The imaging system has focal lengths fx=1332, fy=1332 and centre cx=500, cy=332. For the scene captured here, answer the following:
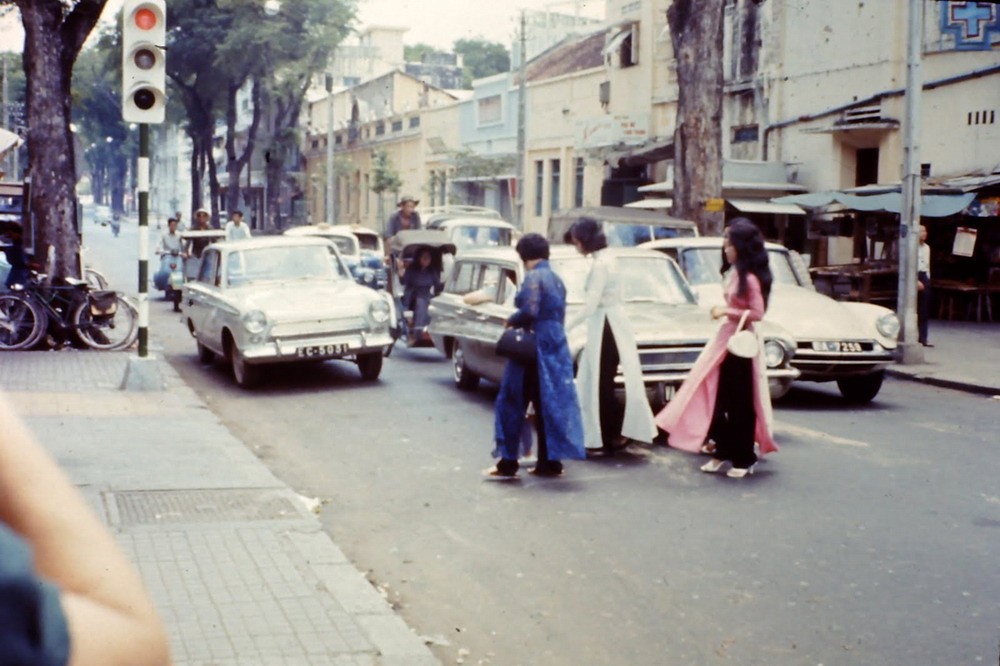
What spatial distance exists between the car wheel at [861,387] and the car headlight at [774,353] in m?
1.84

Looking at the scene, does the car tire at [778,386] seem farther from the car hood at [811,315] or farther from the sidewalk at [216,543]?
the sidewalk at [216,543]

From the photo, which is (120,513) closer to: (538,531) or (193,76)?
(538,531)

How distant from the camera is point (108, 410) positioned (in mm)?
11344

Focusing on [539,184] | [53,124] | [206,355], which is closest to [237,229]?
[53,124]

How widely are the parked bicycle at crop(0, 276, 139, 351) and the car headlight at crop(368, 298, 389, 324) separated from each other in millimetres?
4018

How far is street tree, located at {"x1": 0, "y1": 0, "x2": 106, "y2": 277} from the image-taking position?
17547 millimetres

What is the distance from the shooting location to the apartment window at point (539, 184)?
46.0 m

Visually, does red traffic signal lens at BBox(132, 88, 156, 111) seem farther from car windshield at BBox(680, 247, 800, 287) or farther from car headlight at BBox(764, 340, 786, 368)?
car headlight at BBox(764, 340, 786, 368)

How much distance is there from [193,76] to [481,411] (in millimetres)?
47009

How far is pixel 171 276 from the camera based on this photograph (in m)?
25.5

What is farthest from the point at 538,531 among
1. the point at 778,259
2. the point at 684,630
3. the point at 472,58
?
the point at 472,58

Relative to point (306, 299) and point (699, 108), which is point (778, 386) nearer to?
point (306, 299)

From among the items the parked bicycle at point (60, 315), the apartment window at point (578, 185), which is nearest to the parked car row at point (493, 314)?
the parked bicycle at point (60, 315)

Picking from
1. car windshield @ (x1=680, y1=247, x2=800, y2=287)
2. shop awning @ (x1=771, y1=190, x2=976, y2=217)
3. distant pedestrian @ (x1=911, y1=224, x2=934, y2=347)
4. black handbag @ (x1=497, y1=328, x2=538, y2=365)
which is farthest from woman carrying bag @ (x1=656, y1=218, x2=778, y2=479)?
shop awning @ (x1=771, y1=190, x2=976, y2=217)
